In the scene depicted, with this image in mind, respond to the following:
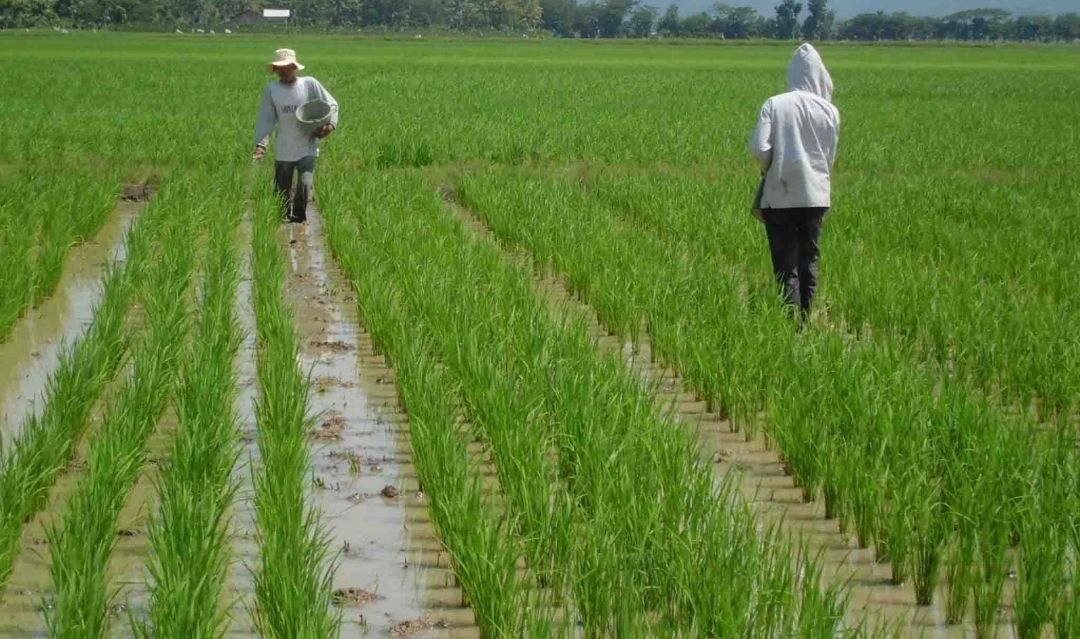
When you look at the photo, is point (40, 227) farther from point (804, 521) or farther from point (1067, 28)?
point (1067, 28)

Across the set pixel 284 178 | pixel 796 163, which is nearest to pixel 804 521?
pixel 796 163

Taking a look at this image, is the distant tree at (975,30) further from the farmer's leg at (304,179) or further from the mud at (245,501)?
the mud at (245,501)

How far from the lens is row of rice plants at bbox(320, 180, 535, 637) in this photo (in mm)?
2928

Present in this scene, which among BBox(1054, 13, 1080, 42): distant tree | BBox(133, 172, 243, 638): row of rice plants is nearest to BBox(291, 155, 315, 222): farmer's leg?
BBox(133, 172, 243, 638): row of rice plants

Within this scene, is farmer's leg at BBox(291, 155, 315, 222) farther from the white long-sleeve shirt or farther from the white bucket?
the white bucket

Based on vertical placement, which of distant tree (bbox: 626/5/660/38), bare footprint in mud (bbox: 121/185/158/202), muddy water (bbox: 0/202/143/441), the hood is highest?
the hood

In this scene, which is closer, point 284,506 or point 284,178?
point 284,506

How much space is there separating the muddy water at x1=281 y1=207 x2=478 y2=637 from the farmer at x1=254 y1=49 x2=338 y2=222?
9.49 feet

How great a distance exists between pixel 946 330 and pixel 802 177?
881 millimetres

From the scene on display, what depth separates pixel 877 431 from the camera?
4082 mm

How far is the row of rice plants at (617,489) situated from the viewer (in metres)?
2.86

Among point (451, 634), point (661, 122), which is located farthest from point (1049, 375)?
point (661, 122)

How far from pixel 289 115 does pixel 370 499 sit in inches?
222

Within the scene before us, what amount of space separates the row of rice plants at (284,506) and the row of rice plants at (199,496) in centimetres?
9
